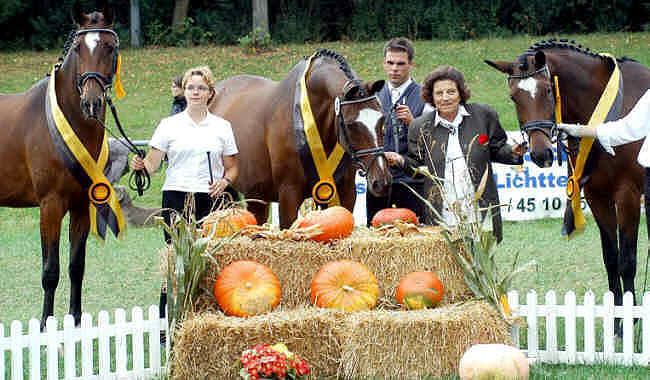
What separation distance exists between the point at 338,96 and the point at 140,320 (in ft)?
7.19

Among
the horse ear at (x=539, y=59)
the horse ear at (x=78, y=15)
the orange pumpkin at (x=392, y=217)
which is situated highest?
the horse ear at (x=78, y=15)

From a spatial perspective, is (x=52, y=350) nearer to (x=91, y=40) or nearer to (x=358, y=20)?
(x=91, y=40)

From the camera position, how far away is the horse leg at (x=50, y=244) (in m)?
→ 6.68

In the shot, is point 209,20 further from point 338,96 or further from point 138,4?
point 338,96

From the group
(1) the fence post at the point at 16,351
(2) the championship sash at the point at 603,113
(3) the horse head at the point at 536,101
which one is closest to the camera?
(1) the fence post at the point at 16,351

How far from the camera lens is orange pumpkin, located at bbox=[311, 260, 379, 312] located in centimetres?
550

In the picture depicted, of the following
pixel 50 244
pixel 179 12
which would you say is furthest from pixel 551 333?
pixel 179 12

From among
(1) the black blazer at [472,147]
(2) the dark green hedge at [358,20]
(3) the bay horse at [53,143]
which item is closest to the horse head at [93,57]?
(3) the bay horse at [53,143]

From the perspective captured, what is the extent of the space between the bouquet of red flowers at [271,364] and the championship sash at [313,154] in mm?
2069

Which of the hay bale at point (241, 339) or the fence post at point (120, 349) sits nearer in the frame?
the hay bale at point (241, 339)

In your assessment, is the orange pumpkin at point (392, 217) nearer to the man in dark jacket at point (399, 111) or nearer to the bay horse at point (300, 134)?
the bay horse at point (300, 134)

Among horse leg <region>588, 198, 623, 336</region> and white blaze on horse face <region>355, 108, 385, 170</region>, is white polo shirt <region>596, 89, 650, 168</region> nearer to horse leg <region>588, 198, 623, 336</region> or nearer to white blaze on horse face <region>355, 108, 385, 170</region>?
horse leg <region>588, 198, 623, 336</region>

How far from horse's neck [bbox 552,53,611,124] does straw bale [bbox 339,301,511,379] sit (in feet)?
6.60

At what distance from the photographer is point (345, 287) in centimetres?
548
